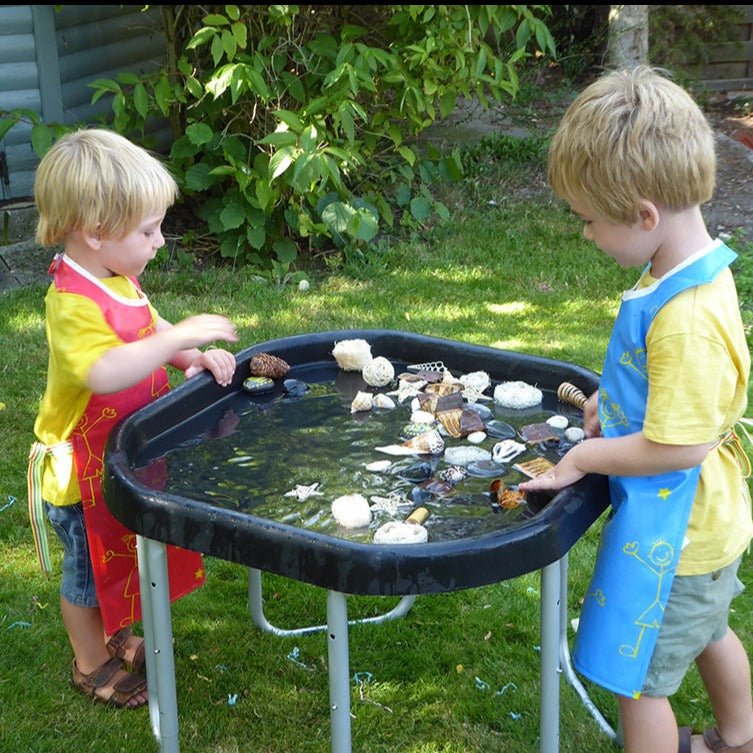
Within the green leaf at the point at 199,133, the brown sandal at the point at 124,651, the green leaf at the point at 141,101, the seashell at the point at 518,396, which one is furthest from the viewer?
the green leaf at the point at 199,133

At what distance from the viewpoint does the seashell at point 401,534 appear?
1.88 metres

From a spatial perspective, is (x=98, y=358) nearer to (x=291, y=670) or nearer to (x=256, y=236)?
(x=291, y=670)

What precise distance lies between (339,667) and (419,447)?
531mm

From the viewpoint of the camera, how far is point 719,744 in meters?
2.40

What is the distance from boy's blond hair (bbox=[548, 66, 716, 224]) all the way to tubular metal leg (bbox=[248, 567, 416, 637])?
1419 millimetres

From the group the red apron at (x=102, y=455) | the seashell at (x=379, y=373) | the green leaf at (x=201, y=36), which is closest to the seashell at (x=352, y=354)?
the seashell at (x=379, y=373)

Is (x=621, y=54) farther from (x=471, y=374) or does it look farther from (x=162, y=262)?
(x=471, y=374)

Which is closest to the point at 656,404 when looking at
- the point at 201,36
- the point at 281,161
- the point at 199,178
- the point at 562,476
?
the point at 562,476

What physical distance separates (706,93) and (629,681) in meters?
7.11

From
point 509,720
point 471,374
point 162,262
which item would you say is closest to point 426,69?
point 162,262

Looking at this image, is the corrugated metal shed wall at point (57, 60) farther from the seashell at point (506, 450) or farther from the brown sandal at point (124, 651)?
the seashell at point (506, 450)

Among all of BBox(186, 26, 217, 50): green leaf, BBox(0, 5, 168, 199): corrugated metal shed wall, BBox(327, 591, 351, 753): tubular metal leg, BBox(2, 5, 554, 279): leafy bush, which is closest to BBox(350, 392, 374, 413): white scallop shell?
BBox(327, 591, 351, 753): tubular metal leg

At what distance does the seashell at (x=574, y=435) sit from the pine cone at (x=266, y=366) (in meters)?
0.70

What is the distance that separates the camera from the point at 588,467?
1958 millimetres
